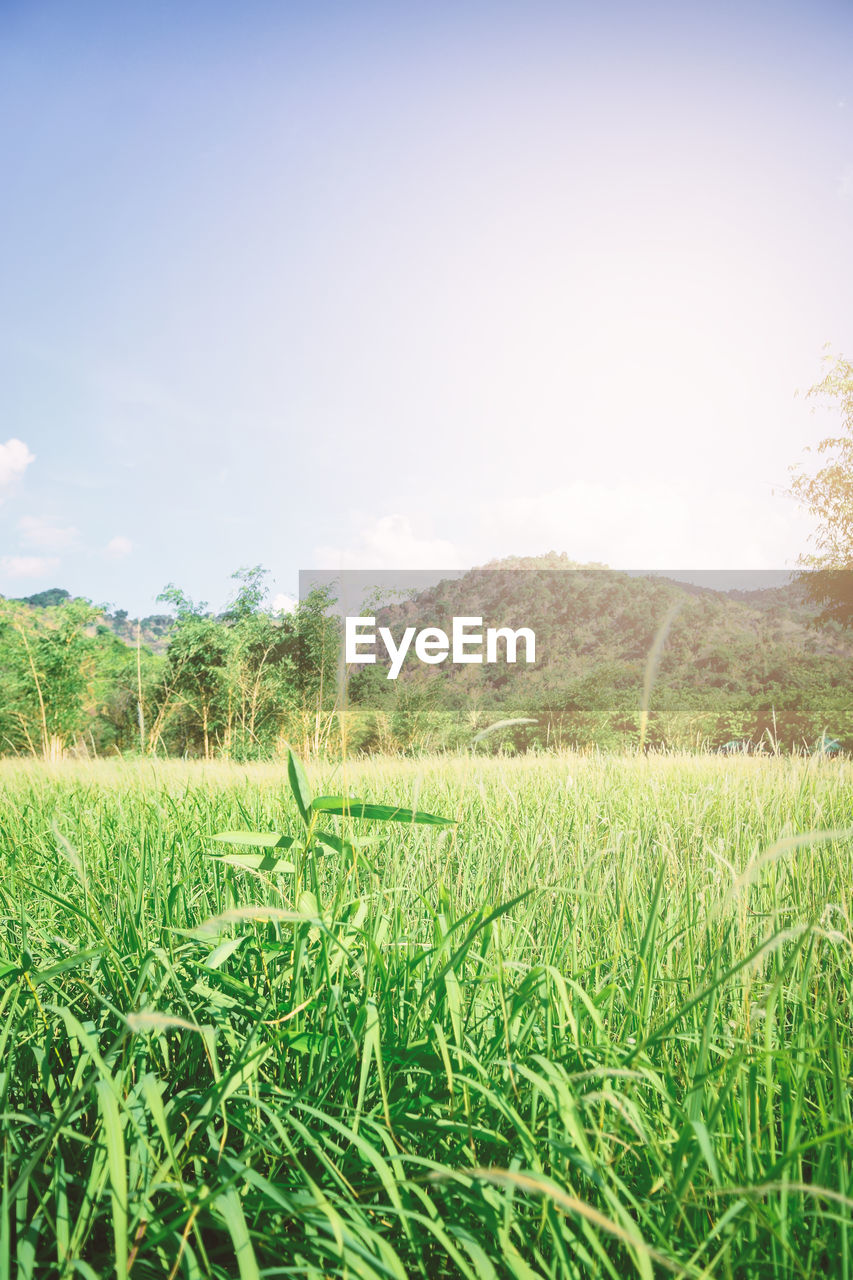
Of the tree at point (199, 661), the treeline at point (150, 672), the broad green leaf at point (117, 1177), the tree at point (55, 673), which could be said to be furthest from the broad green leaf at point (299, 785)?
the tree at point (55, 673)

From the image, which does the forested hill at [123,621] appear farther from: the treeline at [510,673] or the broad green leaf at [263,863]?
the broad green leaf at [263,863]

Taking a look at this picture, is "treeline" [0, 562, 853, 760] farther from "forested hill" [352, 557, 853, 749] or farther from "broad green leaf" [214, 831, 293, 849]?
"broad green leaf" [214, 831, 293, 849]

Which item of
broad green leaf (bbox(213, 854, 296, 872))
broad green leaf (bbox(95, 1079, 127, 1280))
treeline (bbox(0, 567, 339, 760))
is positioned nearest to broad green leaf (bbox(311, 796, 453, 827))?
broad green leaf (bbox(213, 854, 296, 872))

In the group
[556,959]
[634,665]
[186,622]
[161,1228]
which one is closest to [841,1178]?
[556,959]

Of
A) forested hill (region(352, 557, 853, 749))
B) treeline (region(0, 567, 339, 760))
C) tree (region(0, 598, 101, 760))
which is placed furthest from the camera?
tree (region(0, 598, 101, 760))

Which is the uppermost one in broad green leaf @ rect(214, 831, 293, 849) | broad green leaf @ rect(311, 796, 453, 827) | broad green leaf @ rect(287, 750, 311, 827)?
broad green leaf @ rect(287, 750, 311, 827)

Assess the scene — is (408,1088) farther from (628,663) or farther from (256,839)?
(628,663)

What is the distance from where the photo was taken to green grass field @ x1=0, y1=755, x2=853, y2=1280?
0.72 m

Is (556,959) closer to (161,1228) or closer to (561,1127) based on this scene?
(561,1127)

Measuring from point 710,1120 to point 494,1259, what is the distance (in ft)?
1.12

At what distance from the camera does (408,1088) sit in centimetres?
101

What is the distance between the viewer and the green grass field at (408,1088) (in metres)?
0.72

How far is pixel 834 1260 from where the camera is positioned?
0.74m

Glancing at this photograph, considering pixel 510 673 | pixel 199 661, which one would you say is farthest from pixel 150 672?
pixel 510 673
